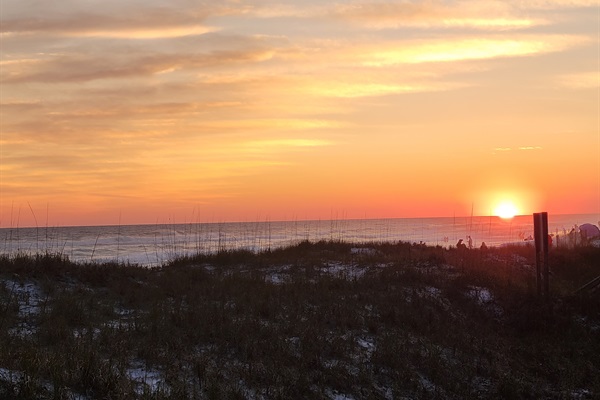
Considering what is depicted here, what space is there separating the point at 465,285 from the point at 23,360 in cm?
1115

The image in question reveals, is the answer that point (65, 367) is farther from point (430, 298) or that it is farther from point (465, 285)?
point (465, 285)

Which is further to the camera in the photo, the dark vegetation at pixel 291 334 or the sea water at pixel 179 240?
the sea water at pixel 179 240

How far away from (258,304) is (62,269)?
5780mm

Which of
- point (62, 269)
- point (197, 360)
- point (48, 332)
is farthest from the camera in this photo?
point (62, 269)

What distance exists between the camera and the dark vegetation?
8.02m

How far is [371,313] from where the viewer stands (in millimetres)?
12242

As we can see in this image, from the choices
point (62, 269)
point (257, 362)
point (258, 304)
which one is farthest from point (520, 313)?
point (62, 269)

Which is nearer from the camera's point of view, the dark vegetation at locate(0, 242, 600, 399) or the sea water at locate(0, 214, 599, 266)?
the dark vegetation at locate(0, 242, 600, 399)

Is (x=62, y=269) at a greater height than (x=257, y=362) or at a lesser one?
greater

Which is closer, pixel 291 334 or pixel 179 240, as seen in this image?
pixel 291 334

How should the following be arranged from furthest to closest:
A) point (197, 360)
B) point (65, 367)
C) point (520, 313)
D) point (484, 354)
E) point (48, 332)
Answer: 1. point (520, 313)
2. point (484, 354)
3. point (48, 332)
4. point (197, 360)
5. point (65, 367)

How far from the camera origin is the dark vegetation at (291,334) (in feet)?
26.3

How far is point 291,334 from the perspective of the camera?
10406 millimetres

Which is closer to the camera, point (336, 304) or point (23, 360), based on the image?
point (23, 360)
